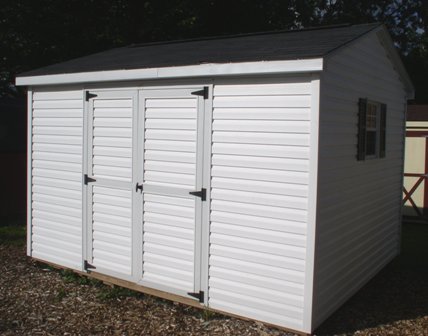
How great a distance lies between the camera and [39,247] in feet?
24.3

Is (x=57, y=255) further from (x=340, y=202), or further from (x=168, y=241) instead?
(x=340, y=202)

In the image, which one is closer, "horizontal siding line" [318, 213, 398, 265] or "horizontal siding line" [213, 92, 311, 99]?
"horizontal siding line" [213, 92, 311, 99]

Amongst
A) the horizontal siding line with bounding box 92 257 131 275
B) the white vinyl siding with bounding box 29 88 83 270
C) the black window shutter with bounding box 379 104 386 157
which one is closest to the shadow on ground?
the black window shutter with bounding box 379 104 386 157

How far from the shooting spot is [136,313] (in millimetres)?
5730

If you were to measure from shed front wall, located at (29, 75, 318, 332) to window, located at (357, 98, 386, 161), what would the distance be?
1523mm

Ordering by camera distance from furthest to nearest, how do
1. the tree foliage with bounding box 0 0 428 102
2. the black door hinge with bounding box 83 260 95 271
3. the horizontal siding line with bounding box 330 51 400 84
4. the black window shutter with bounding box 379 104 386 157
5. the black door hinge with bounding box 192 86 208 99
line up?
the tree foliage with bounding box 0 0 428 102, the black window shutter with bounding box 379 104 386 157, the black door hinge with bounding box 83 260 95 271, the black door hinge with bounding box 192 86 208 99, the horizontal siding line with bounding box 330 51 400 84

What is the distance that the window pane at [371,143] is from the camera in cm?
694

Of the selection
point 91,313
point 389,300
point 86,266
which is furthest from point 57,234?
point 389,300

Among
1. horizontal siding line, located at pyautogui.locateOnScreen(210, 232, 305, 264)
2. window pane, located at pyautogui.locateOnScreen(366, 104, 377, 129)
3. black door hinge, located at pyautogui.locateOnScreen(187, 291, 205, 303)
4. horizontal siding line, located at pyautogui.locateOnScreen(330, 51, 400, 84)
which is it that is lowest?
black door hinge, located at pyautogui.locateOnScreen(187, 291, 205, 303)

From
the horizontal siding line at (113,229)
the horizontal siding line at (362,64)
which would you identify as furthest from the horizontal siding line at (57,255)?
the horizontal siding line at (362,64)

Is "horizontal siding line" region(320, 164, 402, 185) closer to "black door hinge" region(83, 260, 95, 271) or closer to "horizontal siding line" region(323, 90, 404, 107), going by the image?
"horizontal siding line" region(323, 90, 404, 107)

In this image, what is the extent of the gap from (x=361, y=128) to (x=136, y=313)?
11.0 ft

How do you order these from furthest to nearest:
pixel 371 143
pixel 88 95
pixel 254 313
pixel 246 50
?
1. pixel 371 143
2. pixel 88 95
3. pixel 246 50
4. pixel 254 313

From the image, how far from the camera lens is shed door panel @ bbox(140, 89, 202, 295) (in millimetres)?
5719
